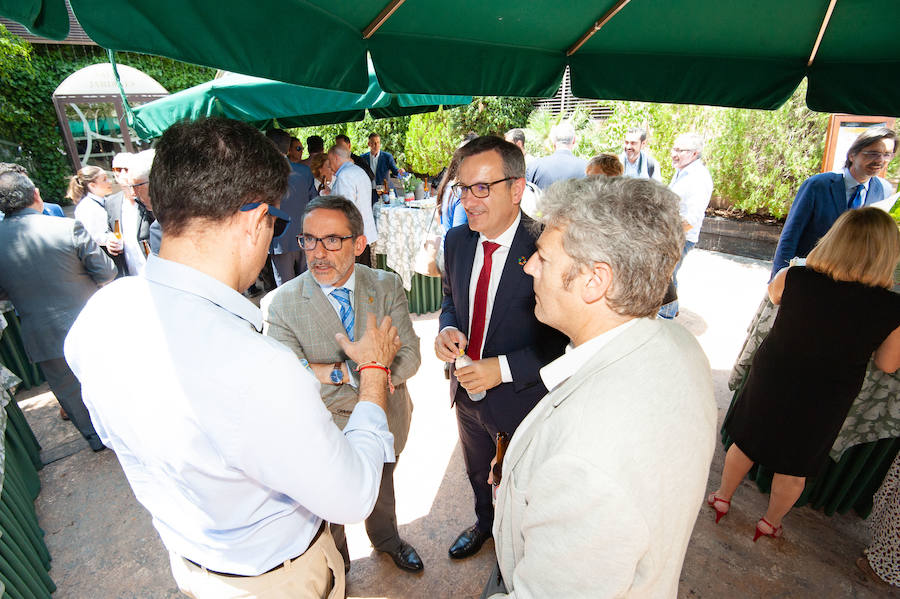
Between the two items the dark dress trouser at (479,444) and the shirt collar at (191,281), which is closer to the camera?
the shirt collar at (191,281)

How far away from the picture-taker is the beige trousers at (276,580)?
1.35 m

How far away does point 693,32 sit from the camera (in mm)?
2521

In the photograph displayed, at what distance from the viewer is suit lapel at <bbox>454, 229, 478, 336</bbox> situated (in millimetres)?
2324

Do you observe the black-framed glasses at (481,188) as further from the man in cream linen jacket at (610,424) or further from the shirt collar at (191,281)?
→ the shirt collar at (191,281)

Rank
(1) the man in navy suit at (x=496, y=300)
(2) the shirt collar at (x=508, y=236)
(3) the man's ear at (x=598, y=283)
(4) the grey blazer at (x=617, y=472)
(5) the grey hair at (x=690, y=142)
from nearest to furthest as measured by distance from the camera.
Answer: (4) the grey blazer at (x=617, y=472)
(3) the man's ear at (x=598, y=283)
(1) the man in navy suit at (x=496, y=300)
(2) the shirt collar at (x=508, y=236)
(5) the grey hair at (x=690, y=142)

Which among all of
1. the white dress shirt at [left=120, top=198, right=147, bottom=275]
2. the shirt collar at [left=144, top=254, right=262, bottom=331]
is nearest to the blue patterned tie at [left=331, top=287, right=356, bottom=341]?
the shirt collar at [left=144, top=254, right=262, bottom=331]

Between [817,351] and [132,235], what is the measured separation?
5.73m

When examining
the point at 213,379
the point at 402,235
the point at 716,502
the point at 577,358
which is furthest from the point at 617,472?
the point at 402,235

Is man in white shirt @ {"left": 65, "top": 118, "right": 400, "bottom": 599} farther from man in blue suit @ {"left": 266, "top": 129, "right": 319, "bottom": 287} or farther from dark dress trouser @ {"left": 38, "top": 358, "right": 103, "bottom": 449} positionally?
man in blue suit @ {"left": 266, "top": 129, "right": 319, "bottom": 287}

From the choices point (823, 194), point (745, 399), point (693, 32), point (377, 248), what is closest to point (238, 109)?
point (377, 248)

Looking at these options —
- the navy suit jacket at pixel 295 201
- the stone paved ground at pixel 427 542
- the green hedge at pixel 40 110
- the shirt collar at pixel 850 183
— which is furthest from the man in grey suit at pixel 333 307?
the green hedge at pixel 40 110

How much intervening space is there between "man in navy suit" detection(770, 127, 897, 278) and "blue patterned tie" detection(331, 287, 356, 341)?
4.21 m

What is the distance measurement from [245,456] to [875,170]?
5292 millimetres

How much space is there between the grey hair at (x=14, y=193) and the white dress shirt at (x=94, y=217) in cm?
153
